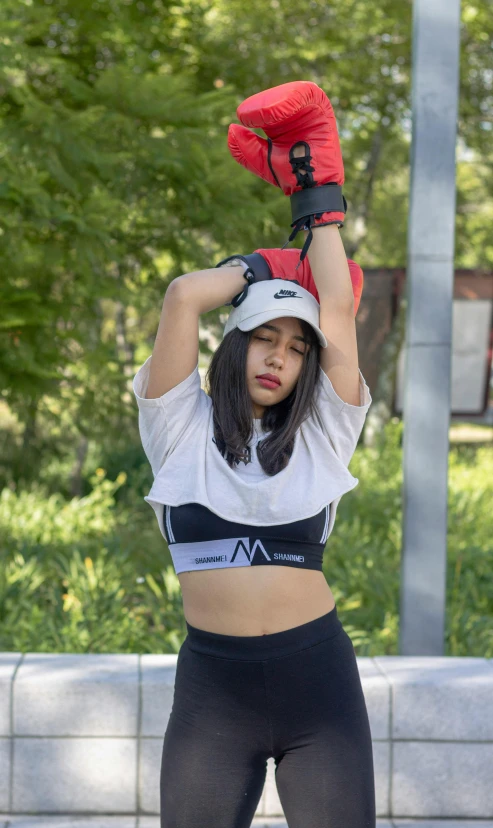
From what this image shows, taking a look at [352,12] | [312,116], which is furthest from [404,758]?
[352,12]

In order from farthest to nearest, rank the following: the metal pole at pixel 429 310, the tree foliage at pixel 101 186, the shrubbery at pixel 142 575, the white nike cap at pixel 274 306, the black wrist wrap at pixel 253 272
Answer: the tree foliage at pixel 101 186
the shrubbery at pixel 142 575
the metal pole at pixel 429 310
the black wrist wrap at pixel 253 272
the white nike cap at pixel 274 306

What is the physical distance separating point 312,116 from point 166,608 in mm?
2973

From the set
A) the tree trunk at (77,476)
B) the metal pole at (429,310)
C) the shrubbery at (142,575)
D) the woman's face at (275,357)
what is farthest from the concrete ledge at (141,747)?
the tree trunk at (77,476)

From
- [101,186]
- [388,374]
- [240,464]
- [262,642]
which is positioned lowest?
[262,642]

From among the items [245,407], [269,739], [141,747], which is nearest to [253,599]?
[269,739]

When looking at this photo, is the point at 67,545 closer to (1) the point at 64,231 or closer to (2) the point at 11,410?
(2) the point at 11,410

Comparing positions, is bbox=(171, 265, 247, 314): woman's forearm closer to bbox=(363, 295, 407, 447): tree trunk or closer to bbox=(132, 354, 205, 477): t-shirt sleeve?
bbox=(132, 354, 205, 477): t-shirt sleeve

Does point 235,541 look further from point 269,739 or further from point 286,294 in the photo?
point 286,294

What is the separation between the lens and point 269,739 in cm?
190

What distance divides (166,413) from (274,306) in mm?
316

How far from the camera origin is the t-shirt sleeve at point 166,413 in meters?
2.03

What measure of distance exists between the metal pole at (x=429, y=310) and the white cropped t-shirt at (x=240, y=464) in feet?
5.69

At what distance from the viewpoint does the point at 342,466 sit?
6.77 ft

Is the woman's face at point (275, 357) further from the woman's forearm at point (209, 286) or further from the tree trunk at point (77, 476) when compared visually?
the tree trunk at point (77, 476)
